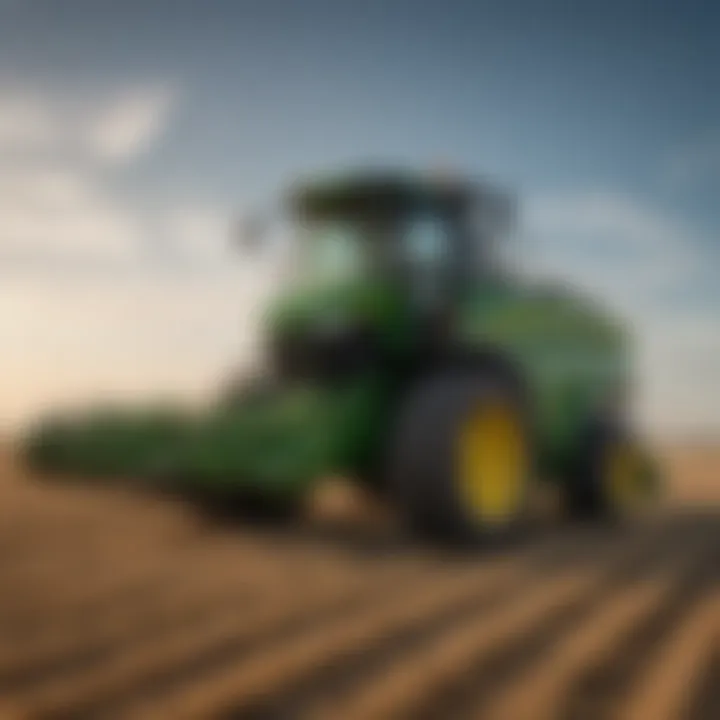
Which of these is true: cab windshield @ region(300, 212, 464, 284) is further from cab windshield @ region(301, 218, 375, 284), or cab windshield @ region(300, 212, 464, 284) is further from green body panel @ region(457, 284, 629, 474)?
green body panel @ region(457, 284, 629, 474)

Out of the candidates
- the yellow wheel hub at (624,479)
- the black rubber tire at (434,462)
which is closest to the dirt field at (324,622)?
the black rubber tire at (434,462)

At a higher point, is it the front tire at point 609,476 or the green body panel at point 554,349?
the green body panel at point 554,349

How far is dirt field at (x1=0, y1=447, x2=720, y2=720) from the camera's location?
2455 mm

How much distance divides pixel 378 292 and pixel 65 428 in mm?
1819

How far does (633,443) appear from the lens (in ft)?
23.0

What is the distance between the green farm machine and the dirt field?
265mm

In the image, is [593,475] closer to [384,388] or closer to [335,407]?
[384,388]

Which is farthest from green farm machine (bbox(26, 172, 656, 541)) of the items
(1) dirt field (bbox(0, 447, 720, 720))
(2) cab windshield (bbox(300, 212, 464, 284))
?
(1) dirt field (bbox(0, 447, 720, 720))

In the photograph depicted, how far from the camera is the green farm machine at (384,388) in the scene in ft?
15.6

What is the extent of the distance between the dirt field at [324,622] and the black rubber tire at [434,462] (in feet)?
0.56

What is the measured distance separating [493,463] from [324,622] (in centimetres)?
214

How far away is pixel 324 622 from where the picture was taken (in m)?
3.26

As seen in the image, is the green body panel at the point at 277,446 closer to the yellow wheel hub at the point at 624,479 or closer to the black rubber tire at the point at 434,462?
the black rubber tire at the point at 434,462

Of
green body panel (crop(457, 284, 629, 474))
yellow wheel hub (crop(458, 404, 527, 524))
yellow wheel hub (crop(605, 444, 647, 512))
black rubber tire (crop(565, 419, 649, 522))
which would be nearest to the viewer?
yellow wheel hub (crop(458, 404, 527, 524))
